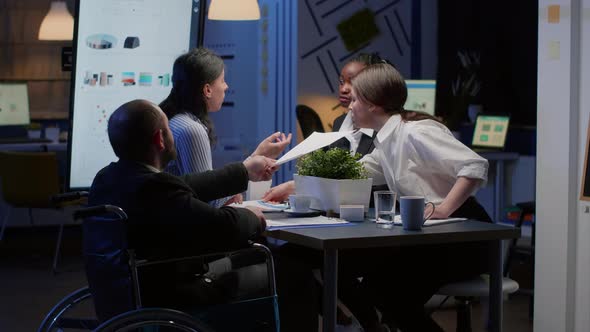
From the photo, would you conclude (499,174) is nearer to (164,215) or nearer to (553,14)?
(553,14)

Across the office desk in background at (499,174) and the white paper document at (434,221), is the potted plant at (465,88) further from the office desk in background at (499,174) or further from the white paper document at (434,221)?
the white paper document at (434,221)

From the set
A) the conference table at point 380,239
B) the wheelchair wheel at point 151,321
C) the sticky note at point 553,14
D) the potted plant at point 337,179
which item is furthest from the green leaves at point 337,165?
the sticky note at point 553,14

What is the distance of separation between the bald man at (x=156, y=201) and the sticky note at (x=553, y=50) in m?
1.51

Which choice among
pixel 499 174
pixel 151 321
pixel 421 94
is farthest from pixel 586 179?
pixel 421 94

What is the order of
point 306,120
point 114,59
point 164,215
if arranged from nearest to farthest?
point 164,215 < point 114,59 < point 306,120

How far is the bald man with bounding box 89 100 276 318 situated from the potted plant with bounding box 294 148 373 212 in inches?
16.8

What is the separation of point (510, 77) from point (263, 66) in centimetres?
297

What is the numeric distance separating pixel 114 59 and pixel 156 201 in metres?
1.99

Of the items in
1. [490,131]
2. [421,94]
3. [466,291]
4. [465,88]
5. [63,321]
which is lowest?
[63,321]

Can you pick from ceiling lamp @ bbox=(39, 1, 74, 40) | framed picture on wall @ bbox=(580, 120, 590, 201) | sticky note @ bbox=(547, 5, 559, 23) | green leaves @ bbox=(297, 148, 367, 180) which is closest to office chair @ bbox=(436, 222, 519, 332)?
→ green leaves @ bbox=(297, 148, 367, 180)

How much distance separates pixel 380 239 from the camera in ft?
8.54

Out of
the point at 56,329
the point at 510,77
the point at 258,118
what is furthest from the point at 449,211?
the point at 510,77

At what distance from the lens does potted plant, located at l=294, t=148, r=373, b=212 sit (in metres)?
3.05

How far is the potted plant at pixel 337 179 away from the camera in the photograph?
3.05 meters
